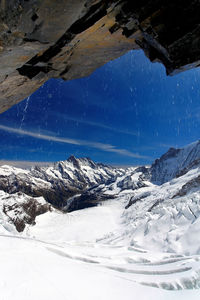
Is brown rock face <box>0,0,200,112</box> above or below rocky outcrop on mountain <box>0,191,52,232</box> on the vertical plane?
below

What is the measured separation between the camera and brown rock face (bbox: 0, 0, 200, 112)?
5676 mm

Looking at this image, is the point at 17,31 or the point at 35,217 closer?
the point at 17,31

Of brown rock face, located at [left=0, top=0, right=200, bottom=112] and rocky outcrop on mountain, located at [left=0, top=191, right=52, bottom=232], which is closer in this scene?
brown rock face, located at [left=0, top=0, right=200, bottom=112]

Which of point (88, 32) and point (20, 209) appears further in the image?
point (20, 209)

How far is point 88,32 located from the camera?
820 cm

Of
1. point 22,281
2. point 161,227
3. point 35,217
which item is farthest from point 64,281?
point 35,217

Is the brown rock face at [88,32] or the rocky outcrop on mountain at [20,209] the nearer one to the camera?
the brown rock face at [88,32]

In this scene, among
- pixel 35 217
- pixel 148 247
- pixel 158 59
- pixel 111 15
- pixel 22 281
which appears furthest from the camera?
pixel 35 217

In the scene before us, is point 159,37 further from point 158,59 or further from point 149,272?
point 149,272

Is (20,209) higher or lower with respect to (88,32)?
higher

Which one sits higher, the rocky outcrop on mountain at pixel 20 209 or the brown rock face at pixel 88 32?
the rocky outcrop on mountain at pixel 20 209

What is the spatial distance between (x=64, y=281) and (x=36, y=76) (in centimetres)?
955

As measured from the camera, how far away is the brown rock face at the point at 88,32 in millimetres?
5676

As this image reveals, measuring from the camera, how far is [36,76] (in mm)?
10164
